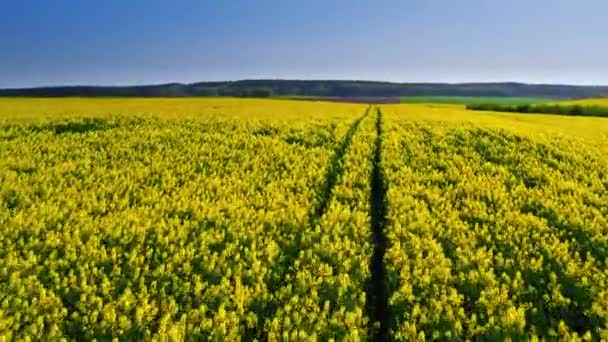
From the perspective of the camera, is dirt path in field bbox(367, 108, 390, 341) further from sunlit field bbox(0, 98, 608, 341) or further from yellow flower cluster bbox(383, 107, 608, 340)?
yellow flower cluster bbox(383, 107, 608, 340)

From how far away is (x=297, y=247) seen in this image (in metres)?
11.8

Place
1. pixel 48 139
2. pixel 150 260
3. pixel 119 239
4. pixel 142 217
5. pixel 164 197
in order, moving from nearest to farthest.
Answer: pixel 150 260
pixel 119 239
pixel 142 217
pixel 164 197
pixel 48 139

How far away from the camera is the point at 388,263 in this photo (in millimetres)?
11062

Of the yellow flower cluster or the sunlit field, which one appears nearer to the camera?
the sunlit field

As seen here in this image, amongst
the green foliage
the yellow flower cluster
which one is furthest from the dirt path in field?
the green foliage

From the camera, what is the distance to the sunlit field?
28.0 feet

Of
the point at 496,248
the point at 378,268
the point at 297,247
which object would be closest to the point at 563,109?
the point at 496,248

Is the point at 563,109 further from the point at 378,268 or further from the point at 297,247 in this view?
the point at 297,247

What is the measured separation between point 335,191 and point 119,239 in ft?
22.2

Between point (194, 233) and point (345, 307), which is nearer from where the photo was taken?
point (345, 307)

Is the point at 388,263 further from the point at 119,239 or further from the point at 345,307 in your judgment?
the point at 119,239

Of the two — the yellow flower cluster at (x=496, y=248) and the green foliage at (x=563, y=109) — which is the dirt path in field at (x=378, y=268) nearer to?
the yellow flower cluster at (x=496, y=248)

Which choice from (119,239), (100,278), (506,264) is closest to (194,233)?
(119,239)

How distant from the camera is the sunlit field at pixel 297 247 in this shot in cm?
853
